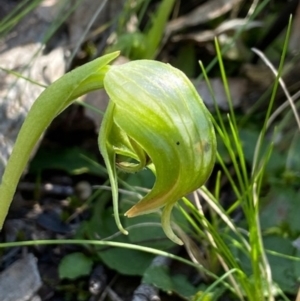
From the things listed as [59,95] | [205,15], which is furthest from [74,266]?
[205,15]

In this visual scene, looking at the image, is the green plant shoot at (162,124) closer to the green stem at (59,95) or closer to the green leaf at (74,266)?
the green stem at (59,95)

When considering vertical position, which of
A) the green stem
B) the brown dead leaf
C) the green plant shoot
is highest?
the green stem

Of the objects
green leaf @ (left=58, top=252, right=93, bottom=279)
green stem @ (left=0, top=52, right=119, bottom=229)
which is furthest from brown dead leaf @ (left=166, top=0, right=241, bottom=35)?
green stem @ (left=0, top=52, right=119, bottom=229)

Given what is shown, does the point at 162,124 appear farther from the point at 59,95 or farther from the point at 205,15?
the point at 205,15

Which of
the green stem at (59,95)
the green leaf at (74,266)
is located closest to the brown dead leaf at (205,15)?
the green leaf at (74,266)

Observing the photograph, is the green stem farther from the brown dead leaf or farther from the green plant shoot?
the brown dead leaf

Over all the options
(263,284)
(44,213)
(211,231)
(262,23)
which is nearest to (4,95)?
(44,213)

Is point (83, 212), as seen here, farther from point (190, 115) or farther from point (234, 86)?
point (190, 115)
